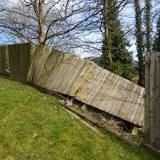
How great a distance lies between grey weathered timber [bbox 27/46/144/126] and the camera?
1306 centimetres

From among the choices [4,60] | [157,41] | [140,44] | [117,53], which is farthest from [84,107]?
[157,41]

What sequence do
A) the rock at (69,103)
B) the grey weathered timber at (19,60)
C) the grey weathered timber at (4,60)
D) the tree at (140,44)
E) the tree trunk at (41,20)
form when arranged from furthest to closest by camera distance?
1. the tree at (140,44)
2. the grey weathered timber at (4,60)
3. the tree trunk at (41,20)
4. the grey weathered timber at (19,60)
5. the rock at (69,103)

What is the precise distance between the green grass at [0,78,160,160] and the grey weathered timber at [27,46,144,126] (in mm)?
2760

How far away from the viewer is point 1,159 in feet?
25.2

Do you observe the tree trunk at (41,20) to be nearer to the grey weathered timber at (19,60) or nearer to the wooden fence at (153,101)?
the grey weathered timber at (19,60)

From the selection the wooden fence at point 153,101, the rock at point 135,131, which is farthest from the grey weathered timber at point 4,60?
the wooden fence at point 153,101

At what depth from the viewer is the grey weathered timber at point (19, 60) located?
1602 centimetres

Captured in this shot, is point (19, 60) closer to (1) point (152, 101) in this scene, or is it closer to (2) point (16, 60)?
(2) point (16, 60)

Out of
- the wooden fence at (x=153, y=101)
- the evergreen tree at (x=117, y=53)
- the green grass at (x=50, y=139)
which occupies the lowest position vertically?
the evergreen tree at (x=117, y=53)

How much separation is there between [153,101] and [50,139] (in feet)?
7.05

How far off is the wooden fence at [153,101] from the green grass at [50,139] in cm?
35

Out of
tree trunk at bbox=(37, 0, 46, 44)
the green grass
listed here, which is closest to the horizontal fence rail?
the green grass

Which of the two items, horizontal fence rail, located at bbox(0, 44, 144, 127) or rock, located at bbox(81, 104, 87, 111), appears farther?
horizontal fence rail, located at bbox(0, 44, 144, 127)

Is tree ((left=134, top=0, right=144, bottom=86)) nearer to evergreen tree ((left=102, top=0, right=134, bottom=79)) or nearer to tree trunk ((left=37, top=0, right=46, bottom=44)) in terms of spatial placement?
evergreen tree ((left=102, top=0, right=134, bottom=79))
